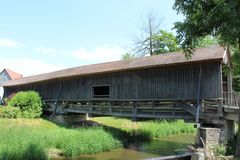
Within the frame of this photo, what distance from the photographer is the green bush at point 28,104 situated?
26734mm

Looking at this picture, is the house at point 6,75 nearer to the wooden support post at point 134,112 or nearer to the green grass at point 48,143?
the green grass at point 48,143

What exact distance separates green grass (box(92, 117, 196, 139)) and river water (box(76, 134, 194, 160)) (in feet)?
4.06

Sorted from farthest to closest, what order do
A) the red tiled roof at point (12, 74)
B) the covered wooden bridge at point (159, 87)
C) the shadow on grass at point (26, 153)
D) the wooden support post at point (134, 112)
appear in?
the red tiled roof at point (12, 74) → the wooden support post at point (134, 112) → the covered wooden bridge at point (159, 87) → the shadow on grass at point (26, 153)

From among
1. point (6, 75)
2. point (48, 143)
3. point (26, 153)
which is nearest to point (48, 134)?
point (48, 143)

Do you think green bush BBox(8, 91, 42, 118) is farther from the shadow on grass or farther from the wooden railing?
the wooden railing

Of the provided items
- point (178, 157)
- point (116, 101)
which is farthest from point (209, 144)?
point (116, 101)

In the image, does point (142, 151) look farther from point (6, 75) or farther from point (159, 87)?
point (6, 75)

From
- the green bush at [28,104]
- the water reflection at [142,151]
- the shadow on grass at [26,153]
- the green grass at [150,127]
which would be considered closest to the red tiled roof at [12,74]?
the green bush at [28,104]

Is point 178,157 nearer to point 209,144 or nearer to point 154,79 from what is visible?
point 209,144

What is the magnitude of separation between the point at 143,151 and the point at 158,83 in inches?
159

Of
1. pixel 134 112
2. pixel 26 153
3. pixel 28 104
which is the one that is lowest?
pixel 26 153

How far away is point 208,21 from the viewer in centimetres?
996

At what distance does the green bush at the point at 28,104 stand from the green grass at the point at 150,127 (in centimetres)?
484

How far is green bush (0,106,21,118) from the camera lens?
25.2 meters
